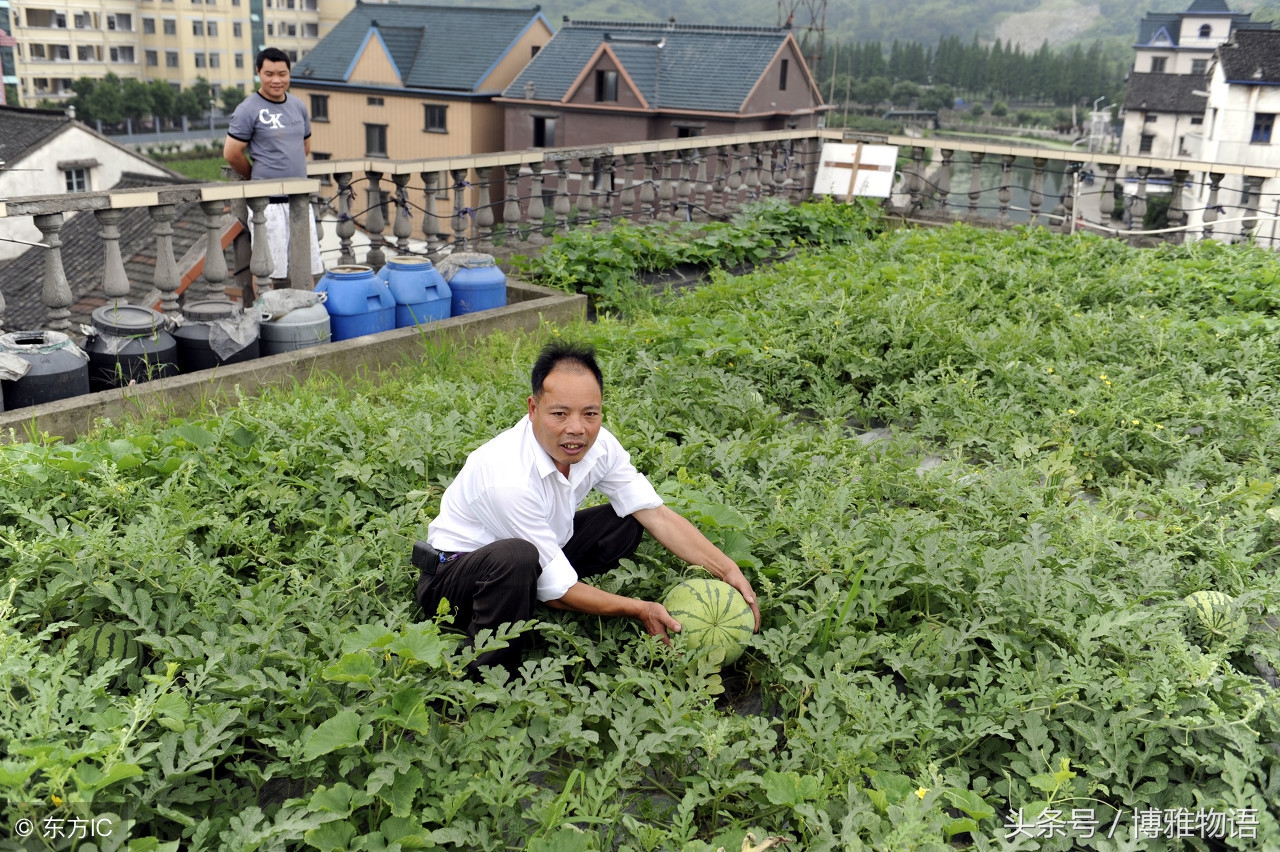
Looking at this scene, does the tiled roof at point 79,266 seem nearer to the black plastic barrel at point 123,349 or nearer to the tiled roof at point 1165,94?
the black plastic barrel at point 123,349

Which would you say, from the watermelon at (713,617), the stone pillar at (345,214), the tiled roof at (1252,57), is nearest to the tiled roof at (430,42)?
the tiled roof at (1252,57)

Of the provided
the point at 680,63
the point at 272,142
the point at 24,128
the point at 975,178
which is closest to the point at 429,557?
the point at 272,142

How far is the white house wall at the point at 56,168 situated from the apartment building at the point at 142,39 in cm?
5084

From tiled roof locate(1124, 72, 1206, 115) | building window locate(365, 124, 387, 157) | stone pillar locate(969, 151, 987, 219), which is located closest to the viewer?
stone pillar locate(969, 151, 987, 219)

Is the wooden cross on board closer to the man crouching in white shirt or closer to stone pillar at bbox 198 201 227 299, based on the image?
stone pillar at bbox 198 201 227 299

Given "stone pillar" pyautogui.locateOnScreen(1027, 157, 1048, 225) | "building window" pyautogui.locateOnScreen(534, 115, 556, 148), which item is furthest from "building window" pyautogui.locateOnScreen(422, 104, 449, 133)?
"stone pillar" pyautogui.locateOnScreen(1027, 157, 1048, 225)

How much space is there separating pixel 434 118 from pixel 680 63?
13.7 metres

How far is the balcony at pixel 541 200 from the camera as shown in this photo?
7.06 meters

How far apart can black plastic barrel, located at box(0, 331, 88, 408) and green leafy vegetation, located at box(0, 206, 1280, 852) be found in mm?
730

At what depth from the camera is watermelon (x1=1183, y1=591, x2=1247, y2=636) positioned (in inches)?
158

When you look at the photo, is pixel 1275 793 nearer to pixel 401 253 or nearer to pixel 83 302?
pixel 401 253

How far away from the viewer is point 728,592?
408cm

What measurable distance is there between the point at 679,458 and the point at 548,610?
4.99ft

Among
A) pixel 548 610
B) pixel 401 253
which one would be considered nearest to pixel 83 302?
pixel 401 253
